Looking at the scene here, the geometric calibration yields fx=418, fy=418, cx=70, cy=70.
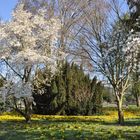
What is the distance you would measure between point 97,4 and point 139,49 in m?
12.6

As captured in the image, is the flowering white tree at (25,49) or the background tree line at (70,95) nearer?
the flowering white tree at (25,49)

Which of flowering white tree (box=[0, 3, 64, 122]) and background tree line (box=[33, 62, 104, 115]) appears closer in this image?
flowering white tree (box=[0, 3, 64, 122])

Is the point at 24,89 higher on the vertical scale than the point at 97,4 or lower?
lower

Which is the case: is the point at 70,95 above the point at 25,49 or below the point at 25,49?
below

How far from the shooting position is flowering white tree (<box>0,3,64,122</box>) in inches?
830

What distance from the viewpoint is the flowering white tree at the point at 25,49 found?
21.1 m

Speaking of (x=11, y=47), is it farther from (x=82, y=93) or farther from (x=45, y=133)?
(x=82, y=93)

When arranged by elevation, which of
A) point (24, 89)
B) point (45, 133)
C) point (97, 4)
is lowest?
point (45, 133)

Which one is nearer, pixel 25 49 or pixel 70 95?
pixel 25 49

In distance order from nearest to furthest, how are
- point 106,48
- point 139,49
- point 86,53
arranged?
point 139,49 < point 106,48 < point 86,53

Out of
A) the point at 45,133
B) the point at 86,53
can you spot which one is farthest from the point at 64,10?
the point at 45,133

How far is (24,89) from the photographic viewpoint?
68.8 feet

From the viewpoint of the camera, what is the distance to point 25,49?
2150 cm

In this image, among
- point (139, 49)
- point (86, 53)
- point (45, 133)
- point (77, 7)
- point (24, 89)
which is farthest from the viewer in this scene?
point (77, 7)
